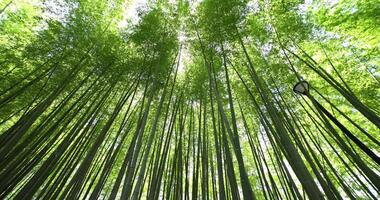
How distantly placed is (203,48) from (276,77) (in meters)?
1.44

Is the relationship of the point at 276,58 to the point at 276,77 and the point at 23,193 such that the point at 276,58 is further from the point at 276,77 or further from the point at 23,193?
the point at 23,193


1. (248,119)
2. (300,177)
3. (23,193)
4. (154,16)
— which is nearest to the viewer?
(300,177)

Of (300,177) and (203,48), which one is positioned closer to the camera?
(300,177)

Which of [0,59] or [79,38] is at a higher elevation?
[79,38]

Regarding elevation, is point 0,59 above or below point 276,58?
below

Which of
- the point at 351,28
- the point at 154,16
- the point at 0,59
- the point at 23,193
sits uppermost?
the point at 154,16

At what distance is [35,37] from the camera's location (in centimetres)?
525

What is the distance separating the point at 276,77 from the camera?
528cm

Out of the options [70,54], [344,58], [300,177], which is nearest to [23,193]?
[300,177]

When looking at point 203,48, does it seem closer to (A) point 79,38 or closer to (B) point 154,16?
(B) point 154,16

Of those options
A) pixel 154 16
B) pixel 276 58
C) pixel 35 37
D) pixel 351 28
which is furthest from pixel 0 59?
pixel 351 28

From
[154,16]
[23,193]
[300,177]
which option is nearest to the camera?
[300,177]

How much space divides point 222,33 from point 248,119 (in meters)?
2.15

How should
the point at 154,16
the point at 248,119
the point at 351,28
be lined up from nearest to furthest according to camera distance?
the point at 351,28 < the point at 154,16 < the point at 248,119
